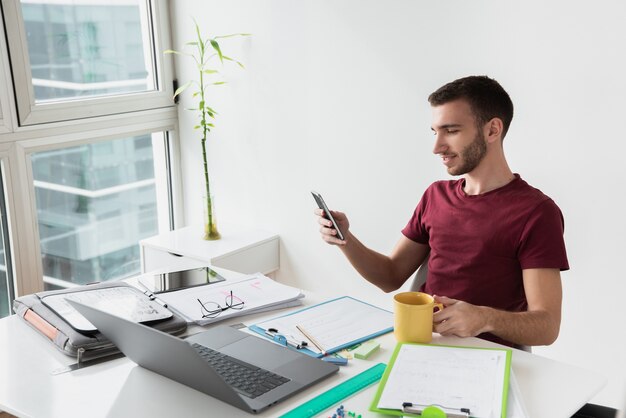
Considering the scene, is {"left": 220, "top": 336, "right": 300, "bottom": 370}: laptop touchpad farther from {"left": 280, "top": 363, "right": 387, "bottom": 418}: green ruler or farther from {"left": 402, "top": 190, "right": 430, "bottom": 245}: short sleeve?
{"left": 402, "top": 190, "right": 430, "bottom": 245}: short sleeve

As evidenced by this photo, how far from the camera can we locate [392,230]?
2.92 m

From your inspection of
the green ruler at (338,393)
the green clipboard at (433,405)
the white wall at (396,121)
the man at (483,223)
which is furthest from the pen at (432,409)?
the white wall at (396,121)

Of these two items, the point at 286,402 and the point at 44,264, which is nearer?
the point at 286,402

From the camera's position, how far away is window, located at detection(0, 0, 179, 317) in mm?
2875

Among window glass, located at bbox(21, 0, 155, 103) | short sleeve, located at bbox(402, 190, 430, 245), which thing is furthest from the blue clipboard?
window glass, located at bbox(21, 0, 155, 103)

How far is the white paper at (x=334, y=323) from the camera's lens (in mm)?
1657

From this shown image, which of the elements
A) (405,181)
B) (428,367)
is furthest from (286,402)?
(405,181)

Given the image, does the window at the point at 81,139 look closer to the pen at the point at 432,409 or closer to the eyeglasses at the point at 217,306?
the eyeglasses at the point at 217,306

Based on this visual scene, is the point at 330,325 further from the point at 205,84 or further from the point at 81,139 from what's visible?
the point at 205,84

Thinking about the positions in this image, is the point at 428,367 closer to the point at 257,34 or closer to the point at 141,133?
the point at 257,34

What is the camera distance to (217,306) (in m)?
1.83

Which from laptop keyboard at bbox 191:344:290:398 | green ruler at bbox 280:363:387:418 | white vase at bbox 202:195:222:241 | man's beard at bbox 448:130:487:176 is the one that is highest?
man's beard at bbox 448:130:487:176

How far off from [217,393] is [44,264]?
6.46 feet

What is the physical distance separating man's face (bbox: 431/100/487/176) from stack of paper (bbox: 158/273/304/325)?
598 millimetres
